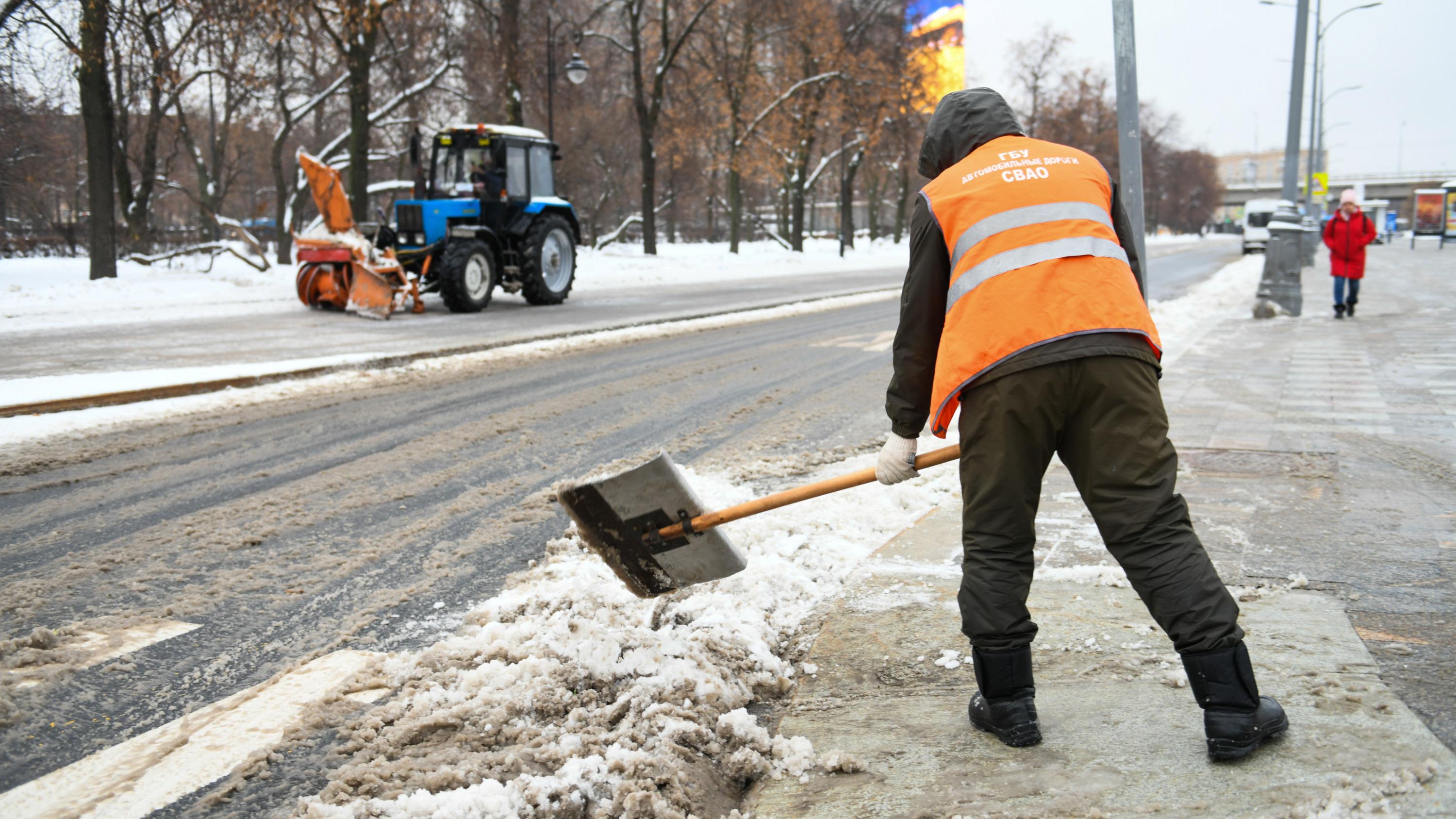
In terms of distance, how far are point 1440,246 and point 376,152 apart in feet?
129

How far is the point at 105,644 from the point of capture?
334 centimetres

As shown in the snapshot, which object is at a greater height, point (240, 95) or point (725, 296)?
point (240, 95)

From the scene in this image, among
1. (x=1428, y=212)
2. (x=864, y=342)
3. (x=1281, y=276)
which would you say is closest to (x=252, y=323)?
(x=864, y=342)

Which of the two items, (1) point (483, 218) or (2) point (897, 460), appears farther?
(1) point (483, 218)

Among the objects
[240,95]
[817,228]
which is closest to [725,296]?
[240,95]

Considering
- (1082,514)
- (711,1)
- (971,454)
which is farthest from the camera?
(711,1)

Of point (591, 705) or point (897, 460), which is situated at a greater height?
point (897, 460)

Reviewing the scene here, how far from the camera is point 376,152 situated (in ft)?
105

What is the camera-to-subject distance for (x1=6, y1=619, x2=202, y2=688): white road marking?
10.2 feet

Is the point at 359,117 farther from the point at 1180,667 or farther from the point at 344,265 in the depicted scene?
the point at 1180,667

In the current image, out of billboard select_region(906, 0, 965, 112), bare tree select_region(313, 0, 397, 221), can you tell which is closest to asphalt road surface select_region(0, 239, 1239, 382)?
bare tree select_region(313, 0, 397, 221)

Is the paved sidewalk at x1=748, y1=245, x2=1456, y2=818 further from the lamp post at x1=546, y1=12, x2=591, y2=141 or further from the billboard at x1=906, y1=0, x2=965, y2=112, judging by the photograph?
the billboard at x1=906, y1=0, x2=965, y2=112

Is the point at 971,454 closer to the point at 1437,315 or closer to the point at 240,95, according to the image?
the point at 1437,315

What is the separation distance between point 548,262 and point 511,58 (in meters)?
8.66
